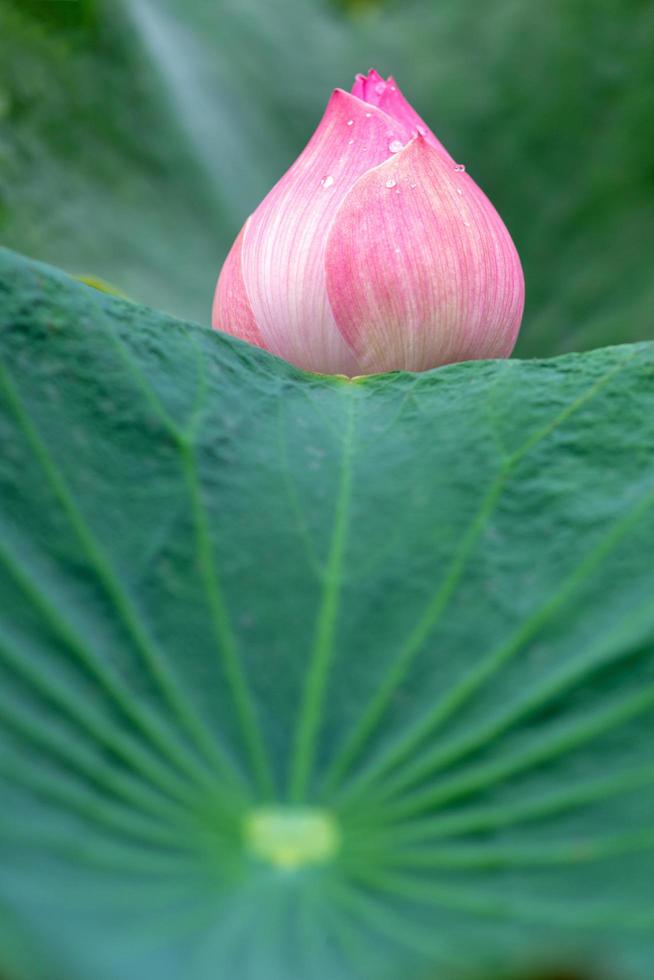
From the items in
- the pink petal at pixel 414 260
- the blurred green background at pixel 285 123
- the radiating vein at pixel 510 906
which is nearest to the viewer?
the radiating vein at pixel 510 906

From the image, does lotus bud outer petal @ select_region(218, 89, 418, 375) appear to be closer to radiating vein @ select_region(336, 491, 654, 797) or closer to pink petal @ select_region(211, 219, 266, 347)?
pink petal @ select_region(211, 219, 266, 347)

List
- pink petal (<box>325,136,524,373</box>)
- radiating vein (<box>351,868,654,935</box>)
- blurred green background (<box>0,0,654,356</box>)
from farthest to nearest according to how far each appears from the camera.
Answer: blurred green background (<box>0,0,654,356</box>) < pink petal (<box>325,136,524,373</box>) < radiating vein (<box>351,868,654,935</box>)

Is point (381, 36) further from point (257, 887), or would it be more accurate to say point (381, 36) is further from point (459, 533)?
point (257, 887)

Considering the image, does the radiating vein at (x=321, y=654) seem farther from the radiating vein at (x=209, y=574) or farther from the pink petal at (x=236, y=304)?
the pink petal at (x=236, y=304)

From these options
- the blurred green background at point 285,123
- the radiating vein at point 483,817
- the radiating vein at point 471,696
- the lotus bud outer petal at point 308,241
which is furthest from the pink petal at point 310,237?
the blurred green background at point 285,123

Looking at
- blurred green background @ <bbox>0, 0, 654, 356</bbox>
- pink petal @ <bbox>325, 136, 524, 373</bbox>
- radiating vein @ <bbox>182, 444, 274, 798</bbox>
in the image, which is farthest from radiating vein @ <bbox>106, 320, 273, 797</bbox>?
blurred green background @ <bbox>0, 0, 654, 356</bbox>

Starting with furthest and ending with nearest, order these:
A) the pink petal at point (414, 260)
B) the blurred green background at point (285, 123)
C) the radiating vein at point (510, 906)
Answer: the blurred green background at point (285, 123)
the pink petal at point (414, 260)
the radiating vein at point (510, 906)

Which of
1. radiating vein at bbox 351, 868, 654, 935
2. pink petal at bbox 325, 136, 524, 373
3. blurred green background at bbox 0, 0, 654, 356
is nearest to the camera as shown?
radiating vein at bbox 351, 868, 654, 935

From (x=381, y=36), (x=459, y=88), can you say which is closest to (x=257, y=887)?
(x=459, y=88)
